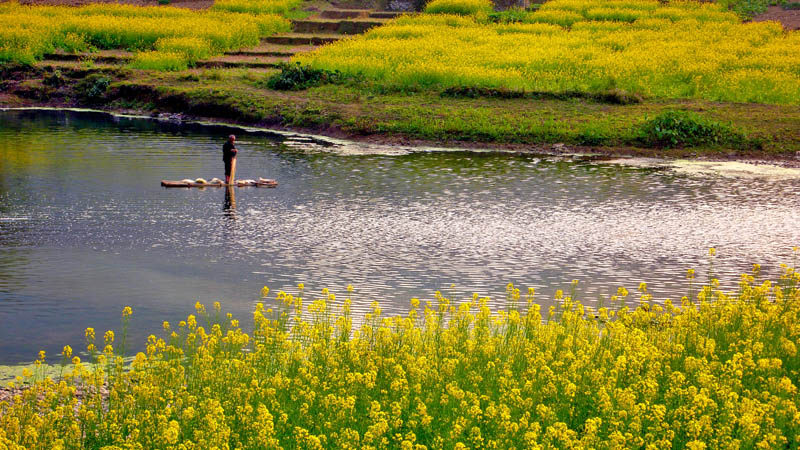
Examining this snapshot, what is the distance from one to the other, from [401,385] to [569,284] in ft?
21.3

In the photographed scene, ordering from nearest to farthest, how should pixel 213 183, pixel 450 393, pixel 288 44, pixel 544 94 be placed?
pixel 450 393 < pixel 213 183 < pixel 544 94 < pixel 288 44

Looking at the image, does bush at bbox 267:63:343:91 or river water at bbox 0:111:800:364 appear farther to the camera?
bush at bbox 267:63:343:91

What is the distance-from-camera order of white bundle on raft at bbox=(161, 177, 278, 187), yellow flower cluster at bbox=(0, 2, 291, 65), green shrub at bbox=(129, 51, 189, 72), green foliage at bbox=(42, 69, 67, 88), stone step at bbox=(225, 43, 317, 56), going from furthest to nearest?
stone step at bbox=(225, 43, 317, 56) → yellow flower cluster at bbox=(0, 2, 291, 65) → green shrub at bbox=(129, 51, 189, 72) → green foliage at bbox=(42, 69, 67, 88) → white bundle on raft at bbox=(161, 177, 278, 187)

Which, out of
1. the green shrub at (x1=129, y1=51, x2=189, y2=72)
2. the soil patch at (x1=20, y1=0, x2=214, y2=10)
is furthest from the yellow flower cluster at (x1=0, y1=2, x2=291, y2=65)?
the soil patch at (x1=20, y1=0, x2=214, y2=10)

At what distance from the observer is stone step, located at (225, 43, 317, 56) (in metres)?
40.5

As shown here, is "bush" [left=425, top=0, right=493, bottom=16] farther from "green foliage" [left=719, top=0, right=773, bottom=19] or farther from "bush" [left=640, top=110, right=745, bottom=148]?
"bush" [left=640, top=110, right=745, bottom=148]

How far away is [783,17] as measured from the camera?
164 ft

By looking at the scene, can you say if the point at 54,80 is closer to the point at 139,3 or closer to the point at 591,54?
the point at 139,3

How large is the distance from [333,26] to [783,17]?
2266 centimetres

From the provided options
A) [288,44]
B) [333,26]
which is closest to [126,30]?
[288,44]

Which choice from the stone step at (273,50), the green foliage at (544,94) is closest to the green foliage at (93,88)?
the stone step at (273,50)

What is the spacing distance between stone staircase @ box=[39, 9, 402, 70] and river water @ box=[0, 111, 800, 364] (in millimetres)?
11882

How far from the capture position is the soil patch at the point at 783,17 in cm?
4777

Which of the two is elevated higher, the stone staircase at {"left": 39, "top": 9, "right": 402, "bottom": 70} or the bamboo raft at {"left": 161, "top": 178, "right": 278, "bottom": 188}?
the stone staircase at {"left": 39, "top": 9, "right": 402, "bottom": 70}
